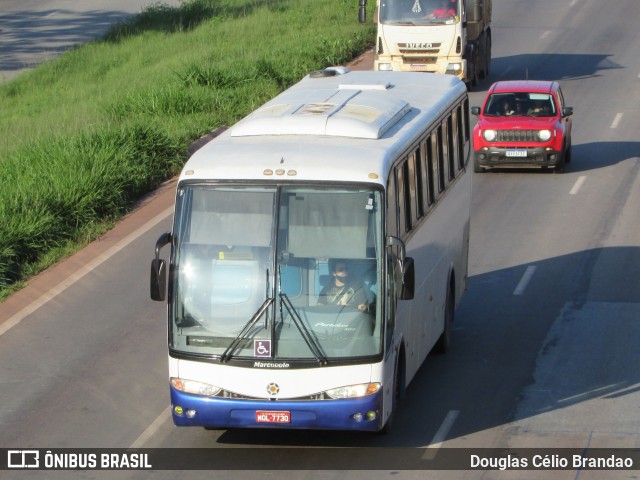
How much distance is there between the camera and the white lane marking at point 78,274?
726 inches

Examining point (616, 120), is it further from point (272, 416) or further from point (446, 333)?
point (272, 416)

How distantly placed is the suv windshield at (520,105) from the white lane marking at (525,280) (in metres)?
8.32

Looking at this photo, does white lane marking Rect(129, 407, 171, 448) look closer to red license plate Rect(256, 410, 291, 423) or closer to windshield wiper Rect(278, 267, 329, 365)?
red license plate Rect(256, 410, 291, 423)

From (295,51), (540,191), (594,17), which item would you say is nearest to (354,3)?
(594,17)

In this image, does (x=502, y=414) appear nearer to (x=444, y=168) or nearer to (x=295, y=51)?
(x=444, y=168)

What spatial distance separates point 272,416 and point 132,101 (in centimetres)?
1899

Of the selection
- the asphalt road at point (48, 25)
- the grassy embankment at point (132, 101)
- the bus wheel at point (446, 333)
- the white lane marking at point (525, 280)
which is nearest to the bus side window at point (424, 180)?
the bus wheel at point (446, 333)

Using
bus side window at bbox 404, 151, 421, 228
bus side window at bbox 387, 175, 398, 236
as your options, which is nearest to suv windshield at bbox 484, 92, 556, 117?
bus side window at bbox 404, 151, 421, 228

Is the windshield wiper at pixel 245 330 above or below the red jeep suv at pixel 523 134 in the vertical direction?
above

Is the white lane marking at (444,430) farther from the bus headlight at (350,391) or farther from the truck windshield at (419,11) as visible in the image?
the truck windshield at (419,11)

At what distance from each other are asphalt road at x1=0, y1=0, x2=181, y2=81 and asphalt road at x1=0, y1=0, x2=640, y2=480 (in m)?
22.1

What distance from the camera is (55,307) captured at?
18.9m

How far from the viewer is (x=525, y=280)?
2036 cm

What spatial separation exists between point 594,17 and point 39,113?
954 inches
